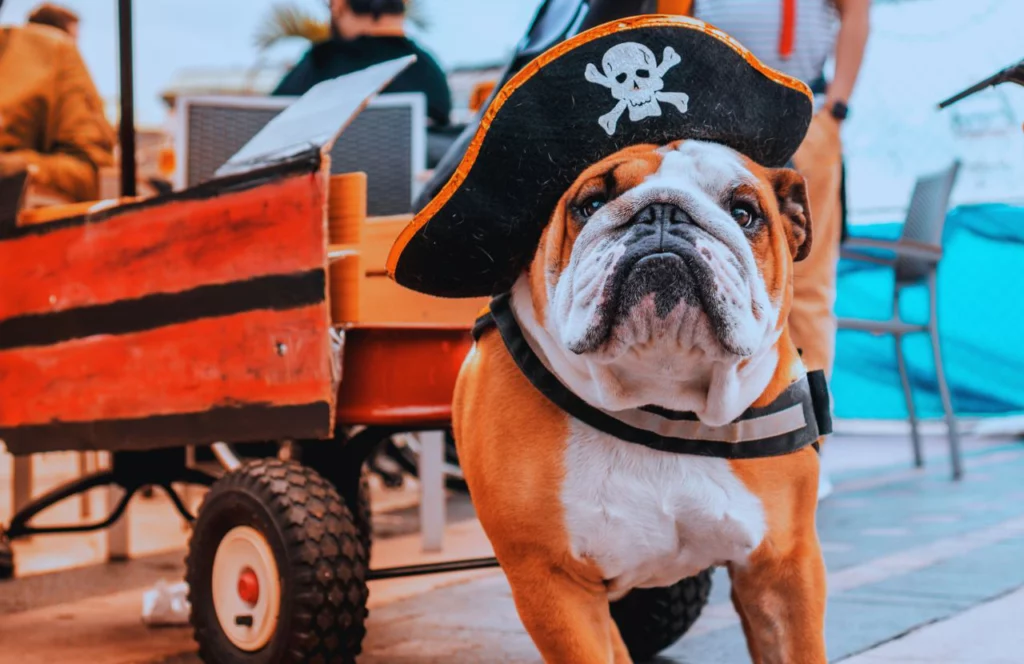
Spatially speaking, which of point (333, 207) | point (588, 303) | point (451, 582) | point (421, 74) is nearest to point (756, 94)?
point (588, 303)

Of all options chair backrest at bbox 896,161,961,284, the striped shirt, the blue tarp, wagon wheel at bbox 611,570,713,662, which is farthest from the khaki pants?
the blue tarp

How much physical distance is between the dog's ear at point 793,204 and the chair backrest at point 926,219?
3357mm

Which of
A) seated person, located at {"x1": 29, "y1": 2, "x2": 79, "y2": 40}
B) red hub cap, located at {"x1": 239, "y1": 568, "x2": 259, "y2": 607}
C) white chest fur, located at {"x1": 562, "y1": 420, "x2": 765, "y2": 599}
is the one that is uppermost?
seated person, located at {"x1": 29, "y1": 2, "x2": 79, "y2": 40}

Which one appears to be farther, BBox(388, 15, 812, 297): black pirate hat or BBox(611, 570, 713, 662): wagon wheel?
BBox(611, 570, 713, 662): wagon wheel

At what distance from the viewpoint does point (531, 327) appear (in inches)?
56.6

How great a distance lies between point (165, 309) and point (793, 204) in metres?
1.18

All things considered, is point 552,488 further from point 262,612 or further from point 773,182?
point 262,612

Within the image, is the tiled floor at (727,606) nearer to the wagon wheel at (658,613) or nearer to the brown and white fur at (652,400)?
the wagon wheel at (658,613)

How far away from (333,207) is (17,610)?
132cm

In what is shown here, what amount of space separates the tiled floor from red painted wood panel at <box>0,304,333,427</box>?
0.46 m

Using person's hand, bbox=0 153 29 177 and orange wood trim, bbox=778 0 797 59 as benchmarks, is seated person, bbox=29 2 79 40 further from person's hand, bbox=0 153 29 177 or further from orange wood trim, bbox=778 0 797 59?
orange wood trim, bbox=778 0 797 59

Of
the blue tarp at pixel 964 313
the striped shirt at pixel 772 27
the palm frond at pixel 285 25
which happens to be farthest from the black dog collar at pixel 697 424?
the palm frond at pixel 285 25

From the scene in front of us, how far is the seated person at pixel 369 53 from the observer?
3.42m

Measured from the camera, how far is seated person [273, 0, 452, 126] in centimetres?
342
